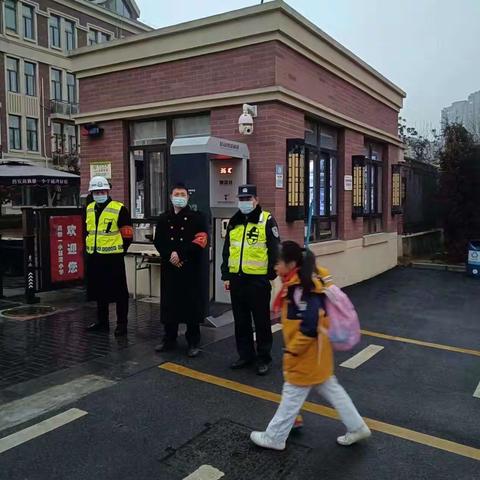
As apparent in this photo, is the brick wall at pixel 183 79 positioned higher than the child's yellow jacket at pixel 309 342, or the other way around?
the brick wall at pixel 183 79

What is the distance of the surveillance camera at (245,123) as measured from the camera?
7.54m

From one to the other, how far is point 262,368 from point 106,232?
8.72 ft

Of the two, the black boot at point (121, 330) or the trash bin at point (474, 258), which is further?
the trash bin at point (474, 258)

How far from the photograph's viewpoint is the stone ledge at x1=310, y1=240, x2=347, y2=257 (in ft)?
29.7

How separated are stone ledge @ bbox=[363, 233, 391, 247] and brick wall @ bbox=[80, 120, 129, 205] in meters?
5.26

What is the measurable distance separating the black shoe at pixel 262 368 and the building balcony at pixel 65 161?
2818cm

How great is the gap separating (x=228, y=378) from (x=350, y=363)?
1406 mm

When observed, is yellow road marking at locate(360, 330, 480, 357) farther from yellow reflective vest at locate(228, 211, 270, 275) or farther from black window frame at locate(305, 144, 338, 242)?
black window frame at locate(305, 144, 338, 242)

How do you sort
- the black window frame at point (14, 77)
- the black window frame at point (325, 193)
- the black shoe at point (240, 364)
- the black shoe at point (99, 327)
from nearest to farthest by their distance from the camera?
the black shoe at point (240, 364) < the black shoe at point (99, 327) < the black window frame at point (325, 193) < the black window frame at point (14, 77)

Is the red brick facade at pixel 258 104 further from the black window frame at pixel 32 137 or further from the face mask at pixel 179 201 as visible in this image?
the black window frame at pixel 32 137

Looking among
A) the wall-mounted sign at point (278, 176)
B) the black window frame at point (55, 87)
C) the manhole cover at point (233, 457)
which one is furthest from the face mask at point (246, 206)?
the black window frame at point (55, 87)

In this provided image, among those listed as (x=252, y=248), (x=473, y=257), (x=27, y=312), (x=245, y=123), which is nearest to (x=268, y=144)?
(x=245, y=123)

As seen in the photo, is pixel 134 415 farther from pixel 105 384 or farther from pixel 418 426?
pixel 418 426

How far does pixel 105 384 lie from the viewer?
4.72 metres
